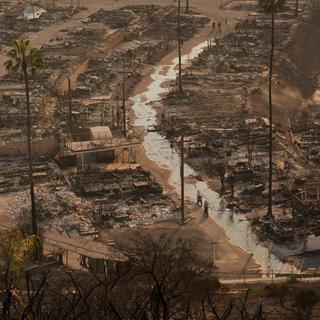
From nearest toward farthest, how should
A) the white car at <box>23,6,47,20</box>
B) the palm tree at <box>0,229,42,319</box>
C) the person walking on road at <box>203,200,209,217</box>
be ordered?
the palm tree at <box>0,229,42,319</box> → the person walking on road at <box>203,200,209,217</box> → the white car at <box>23,6,47,20</box>

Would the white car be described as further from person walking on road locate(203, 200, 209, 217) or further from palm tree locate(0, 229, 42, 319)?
palm tree locate(0, 229, 42, 319)

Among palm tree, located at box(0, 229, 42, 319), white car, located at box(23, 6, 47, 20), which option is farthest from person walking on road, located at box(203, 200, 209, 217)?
white car, located at box(23, 6, 47, 20)

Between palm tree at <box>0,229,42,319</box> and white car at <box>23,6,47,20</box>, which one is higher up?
palm tree at <box>0,229,42,319</box>

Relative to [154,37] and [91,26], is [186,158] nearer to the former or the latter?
[154,37]

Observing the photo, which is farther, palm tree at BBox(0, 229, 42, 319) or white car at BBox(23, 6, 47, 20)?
white car at BBox(23, 6, 47, 20)

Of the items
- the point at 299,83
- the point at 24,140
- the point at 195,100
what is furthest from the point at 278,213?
the point at 299,83

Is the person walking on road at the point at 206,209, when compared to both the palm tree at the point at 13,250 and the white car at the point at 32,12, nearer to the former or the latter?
the palm tree at the point at 13,250

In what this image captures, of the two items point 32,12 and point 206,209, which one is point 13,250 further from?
point 32,12

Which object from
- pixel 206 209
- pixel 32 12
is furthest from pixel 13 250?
pixel 32 12

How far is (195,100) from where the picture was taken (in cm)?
6744

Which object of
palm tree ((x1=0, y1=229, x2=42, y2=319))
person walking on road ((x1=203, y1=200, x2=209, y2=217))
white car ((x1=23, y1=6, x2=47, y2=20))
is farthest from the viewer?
white car ((x1=23, y1=6, x2=47, y2=20))

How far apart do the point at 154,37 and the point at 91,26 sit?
858cm

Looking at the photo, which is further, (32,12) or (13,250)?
(32,12)

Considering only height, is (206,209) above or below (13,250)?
below
